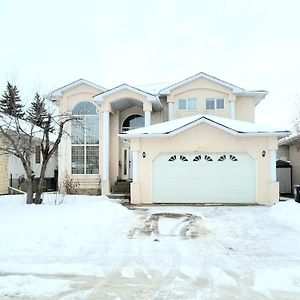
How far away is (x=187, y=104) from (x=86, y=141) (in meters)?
6.59

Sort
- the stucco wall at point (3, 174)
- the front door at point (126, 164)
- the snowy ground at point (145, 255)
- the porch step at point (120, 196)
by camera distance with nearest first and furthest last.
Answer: the snowy ground at point (145, 255)
the porch step at point (120, 196)
the stucco wall at point (3, 174)
the front door at point (126, 164)

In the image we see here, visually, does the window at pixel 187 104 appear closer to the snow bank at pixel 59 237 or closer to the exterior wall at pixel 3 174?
the snow bank at pixel 59 237

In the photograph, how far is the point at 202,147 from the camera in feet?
57.3

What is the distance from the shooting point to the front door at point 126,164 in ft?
74.9

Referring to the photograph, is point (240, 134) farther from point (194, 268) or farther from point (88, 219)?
point (194, 268)

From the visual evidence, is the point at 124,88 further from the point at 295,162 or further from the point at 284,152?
the point at 284,152

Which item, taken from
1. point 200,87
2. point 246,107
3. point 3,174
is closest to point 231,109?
point 246,107

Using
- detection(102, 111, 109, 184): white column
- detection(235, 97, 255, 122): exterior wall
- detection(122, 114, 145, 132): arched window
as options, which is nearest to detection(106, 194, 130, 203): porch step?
detection(102, 111, 109, 184): white column

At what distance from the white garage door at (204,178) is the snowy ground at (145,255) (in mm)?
4120

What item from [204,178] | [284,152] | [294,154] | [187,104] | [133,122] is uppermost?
[187,104]

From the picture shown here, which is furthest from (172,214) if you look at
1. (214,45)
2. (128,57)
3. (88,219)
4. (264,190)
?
(128,57)

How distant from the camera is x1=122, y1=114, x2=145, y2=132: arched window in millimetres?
23000

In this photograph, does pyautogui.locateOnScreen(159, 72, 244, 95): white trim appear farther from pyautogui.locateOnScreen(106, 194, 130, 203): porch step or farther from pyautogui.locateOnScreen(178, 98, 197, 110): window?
pyautogui.locateOnScreen(106, 194, 130, 203): porch step

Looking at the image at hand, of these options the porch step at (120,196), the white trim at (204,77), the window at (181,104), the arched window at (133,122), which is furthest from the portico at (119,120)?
the window at (181,104)
